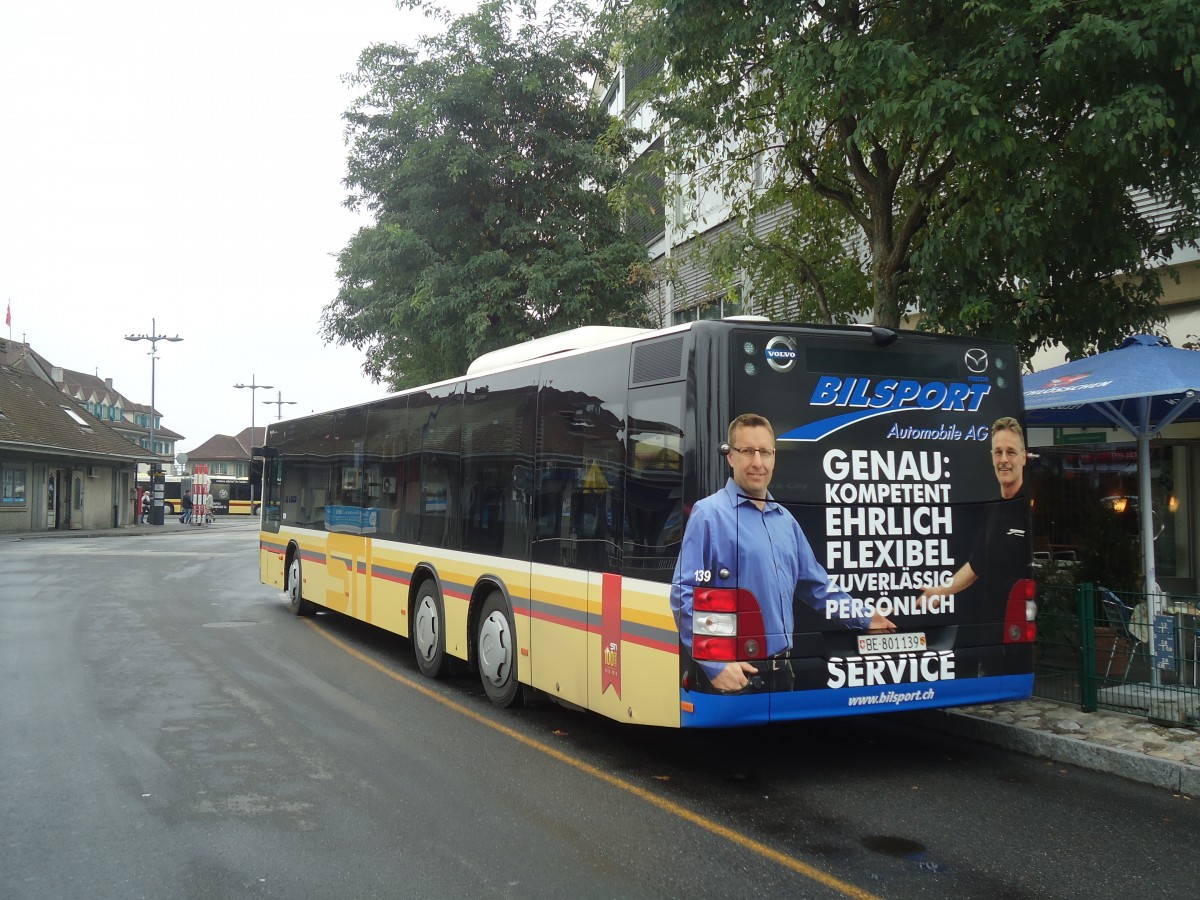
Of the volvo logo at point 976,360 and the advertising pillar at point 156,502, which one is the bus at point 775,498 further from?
the advertising pillar at point 156,502

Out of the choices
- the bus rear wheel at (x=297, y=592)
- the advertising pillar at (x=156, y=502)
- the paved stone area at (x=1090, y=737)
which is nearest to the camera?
the paved stone area at (x=1090, y=737)

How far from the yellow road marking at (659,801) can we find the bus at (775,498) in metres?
0.41

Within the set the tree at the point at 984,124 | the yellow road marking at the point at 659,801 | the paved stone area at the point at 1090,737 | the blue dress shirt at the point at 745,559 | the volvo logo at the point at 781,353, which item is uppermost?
the tree at the point at 984,124

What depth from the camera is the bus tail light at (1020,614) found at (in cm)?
709

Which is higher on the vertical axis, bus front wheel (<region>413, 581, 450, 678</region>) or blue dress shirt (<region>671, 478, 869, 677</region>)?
blue dress shirt (<region>671, 478, 869, 677</region>)

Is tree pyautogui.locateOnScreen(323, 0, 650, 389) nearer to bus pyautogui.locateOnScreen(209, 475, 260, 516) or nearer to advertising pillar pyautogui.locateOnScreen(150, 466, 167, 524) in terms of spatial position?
advertising pillar pyautogui.locateOnScreen(150, 466, 167, 524)

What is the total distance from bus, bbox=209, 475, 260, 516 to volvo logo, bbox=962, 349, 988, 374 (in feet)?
233

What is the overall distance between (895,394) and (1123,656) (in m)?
3.59

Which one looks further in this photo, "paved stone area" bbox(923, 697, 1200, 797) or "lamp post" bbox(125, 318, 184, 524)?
"lamp post" bbox(125, 318, 184, 524)

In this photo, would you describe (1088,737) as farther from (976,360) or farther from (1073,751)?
(976,360)

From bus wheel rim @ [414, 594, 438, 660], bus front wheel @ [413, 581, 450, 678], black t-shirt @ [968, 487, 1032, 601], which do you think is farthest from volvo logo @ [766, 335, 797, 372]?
bus wheel rim @ [414, 594, 438, 660]

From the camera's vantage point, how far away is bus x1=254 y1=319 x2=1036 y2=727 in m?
6.36

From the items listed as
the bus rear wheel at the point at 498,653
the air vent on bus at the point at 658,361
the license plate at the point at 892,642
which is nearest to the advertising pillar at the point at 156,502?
the bus rear wheel at the point at 498,653

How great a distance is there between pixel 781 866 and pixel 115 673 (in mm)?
7757
